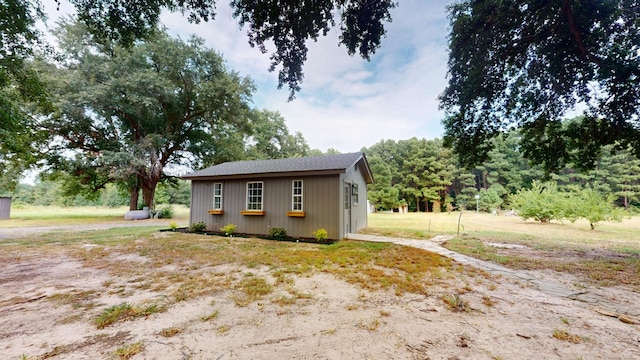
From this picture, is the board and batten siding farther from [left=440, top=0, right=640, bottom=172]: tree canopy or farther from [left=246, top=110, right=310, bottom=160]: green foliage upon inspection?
[left=246, top=110, right=310, bottom=160]: green foliage

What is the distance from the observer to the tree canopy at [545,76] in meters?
5.50

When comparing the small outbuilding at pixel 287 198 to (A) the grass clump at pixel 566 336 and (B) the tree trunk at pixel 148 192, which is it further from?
(B) the tree trunk at pixel 148 192

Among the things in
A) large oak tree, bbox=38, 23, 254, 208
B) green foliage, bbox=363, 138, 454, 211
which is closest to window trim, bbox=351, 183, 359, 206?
large oak tree, bbox=38, 23, 254, 208

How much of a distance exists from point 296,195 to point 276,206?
900mm

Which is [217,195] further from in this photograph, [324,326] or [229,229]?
[324,326]

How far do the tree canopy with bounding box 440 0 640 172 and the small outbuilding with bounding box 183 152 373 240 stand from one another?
4095mm

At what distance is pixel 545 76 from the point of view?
6.93 metres

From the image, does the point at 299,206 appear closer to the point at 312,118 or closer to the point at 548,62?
the point at 548,62

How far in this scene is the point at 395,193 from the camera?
2870 centimetres

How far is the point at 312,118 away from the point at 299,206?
1478cm

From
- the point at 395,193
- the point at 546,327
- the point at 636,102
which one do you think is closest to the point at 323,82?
the point at 636,102

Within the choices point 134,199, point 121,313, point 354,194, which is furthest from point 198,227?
point 134,199

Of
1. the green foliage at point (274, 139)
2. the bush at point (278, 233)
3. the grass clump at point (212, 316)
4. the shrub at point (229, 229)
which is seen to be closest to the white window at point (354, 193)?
the bush at point (278, 233)

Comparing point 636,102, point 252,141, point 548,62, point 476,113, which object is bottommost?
point 636,102
